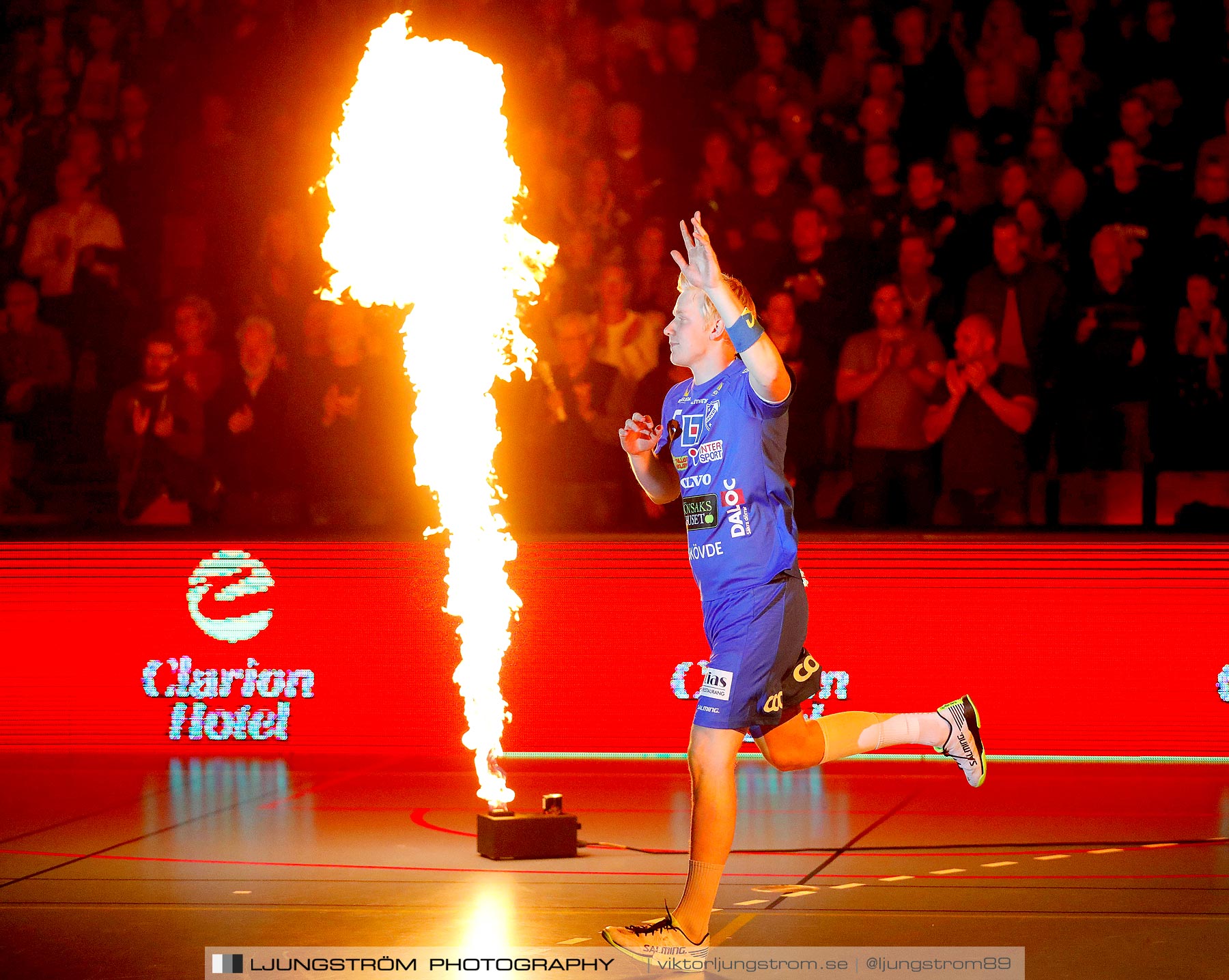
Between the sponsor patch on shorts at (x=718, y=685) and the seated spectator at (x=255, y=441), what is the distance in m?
6.35

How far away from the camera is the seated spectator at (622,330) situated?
11.8 metres

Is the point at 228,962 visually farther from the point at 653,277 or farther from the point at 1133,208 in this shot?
the point at 1133,208

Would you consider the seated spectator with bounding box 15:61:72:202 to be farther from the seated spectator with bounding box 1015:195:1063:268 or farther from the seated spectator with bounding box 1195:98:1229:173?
the seated spectator with bounding box 1195:98:1229:173

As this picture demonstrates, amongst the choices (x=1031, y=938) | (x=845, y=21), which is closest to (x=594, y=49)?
(x=845, y=21)

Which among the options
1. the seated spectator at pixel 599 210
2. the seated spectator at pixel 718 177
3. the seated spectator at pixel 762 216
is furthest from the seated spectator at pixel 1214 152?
the seated spectator at pixel 599 210

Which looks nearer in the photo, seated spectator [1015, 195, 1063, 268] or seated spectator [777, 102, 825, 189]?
seated spectator [1015, 195, 1063, 268]

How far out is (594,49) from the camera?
1402 cm

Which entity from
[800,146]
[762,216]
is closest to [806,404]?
[762,216]

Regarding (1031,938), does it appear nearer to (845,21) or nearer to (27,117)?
(845,21)

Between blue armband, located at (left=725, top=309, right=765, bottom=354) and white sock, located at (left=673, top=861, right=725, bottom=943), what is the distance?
5.96ft

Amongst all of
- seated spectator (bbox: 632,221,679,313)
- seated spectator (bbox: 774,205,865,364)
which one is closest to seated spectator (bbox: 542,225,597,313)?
seated spectator (bbox: 632,221,679,313)

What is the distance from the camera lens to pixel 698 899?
5758 millimetres

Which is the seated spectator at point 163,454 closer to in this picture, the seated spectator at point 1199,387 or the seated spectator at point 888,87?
the seated spectator at point 888,87

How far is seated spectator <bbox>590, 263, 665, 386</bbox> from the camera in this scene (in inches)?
466
